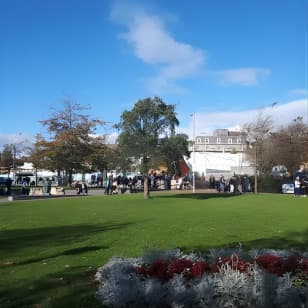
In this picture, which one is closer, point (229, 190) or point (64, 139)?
point (229, 190)

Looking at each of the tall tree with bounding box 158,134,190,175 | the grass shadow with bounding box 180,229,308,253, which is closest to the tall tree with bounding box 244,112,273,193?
the tall tree with bounding box 158,134,190,175

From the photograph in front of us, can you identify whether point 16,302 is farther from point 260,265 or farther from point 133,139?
point 133,139

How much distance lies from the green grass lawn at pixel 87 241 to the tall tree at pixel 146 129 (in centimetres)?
1289

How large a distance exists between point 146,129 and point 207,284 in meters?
29.0

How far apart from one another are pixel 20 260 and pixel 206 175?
6282 centimetres

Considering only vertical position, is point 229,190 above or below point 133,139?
below

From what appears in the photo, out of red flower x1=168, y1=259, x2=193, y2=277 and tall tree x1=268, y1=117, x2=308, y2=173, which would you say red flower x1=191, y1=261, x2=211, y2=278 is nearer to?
red flower x1=168, y1=259, x2=193, y2=277

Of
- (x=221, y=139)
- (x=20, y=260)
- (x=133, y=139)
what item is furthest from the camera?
(x=221, y=139)

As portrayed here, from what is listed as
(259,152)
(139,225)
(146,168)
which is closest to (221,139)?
(259,152)

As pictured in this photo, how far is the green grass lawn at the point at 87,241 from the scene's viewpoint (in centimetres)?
718

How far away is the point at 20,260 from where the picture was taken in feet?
32.4

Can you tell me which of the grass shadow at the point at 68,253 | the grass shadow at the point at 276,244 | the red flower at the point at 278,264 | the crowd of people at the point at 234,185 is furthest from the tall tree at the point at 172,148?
the red flower at the point at 278,264

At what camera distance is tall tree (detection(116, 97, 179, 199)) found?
3397 cm

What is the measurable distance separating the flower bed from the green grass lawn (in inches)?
22.3
